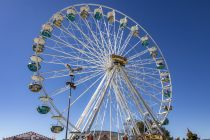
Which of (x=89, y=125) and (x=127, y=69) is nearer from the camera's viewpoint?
(x=89, y=125)

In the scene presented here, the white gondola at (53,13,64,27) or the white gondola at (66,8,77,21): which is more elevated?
the white gondola at (66,8,77,21)

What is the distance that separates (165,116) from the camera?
89.0 ft

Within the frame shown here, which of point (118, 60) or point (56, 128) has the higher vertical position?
point (118, 60)

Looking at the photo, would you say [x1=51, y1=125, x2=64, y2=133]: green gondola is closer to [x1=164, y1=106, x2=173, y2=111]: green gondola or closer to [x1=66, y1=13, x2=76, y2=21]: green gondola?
[x1=66, y1=13, x2=76, y2=21]: green gondola

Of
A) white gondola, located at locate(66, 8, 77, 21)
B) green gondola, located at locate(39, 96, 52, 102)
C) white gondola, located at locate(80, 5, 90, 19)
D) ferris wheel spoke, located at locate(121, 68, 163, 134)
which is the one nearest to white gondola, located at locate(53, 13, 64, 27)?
white gondola, located at locate(66, 8, 77, 21)

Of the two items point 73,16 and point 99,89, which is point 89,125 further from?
point 73,16

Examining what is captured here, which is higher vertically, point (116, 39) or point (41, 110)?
point (116, 39)

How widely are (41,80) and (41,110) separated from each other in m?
2.43

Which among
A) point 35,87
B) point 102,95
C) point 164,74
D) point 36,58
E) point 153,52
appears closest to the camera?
point 35,87

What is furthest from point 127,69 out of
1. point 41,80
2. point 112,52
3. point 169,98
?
point 41,80

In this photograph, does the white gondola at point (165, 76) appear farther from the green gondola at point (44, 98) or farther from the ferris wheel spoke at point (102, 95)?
the green gondola at point (44, 98)

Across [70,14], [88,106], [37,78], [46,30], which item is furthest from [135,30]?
[37,78]

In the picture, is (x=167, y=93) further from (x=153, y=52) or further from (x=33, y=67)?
(x=33, y=67)

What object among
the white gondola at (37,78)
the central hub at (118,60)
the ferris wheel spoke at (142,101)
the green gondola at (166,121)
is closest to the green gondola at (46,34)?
the white gondola at (37,78)
